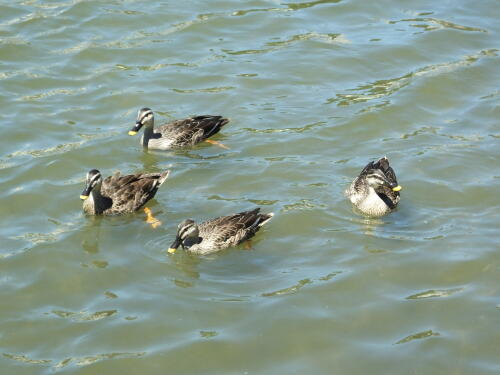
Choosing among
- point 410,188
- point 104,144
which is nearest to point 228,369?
point 410,188

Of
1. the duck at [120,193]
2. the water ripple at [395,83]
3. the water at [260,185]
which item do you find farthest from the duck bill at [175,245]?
the water ripple at [395,83]

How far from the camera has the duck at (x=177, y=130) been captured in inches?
614

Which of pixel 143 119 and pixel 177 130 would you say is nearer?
pixel 143 119

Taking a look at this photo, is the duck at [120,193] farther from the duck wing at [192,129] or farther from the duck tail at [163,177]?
the duck wing at [192,129]

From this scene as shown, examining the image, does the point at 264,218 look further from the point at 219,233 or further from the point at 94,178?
the point at 94,178

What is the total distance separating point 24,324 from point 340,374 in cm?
409

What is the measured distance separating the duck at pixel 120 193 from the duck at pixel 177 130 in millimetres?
1846

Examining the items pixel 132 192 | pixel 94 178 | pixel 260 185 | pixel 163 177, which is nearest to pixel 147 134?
pixel 163 177

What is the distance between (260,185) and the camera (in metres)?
14.2

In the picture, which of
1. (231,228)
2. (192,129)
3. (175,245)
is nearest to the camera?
(175,245)

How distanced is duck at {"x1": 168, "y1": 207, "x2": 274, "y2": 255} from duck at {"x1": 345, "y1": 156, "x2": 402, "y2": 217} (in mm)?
1720

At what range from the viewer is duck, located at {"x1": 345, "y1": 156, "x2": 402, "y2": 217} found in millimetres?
13055

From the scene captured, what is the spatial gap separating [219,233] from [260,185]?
2.02m

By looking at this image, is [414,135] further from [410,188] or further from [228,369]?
[228,369]
